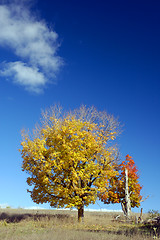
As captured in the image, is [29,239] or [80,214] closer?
[29,239]

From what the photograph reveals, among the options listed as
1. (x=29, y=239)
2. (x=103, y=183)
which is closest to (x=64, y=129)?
(x=103, y=183)

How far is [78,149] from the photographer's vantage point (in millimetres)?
23375

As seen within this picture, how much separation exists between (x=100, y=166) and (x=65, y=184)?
4.06 metres

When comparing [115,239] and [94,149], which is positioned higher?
[94,149]

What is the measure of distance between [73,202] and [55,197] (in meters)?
2.19

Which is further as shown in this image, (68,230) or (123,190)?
(123,190)

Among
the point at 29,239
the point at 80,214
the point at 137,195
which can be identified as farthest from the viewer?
the point at 137,195

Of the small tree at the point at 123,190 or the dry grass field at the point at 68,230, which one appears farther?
the small tree at the point at 123,190

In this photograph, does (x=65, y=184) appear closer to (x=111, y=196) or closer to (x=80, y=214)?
(x=80, y=214)

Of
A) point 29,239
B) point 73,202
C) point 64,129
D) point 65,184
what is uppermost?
point 64,129

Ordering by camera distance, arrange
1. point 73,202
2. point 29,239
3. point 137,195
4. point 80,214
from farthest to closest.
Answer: point 137,195, point 80,214, point 73,202, point 29,239

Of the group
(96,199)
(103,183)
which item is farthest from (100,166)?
(96,199)

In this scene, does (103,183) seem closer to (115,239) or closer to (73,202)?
(73,202)

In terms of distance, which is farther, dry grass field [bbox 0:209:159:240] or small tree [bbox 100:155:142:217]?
small tree [bbox 100:155:142:217]
